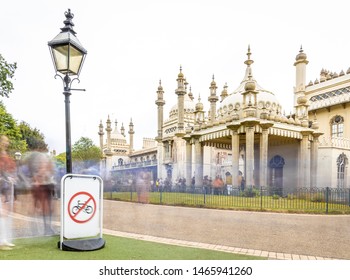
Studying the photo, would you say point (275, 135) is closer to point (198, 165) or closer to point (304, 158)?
point (304, 158)

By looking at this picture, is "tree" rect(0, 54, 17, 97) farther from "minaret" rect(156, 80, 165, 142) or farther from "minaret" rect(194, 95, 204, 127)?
"minaret" rect(156, 80, 165, 142)

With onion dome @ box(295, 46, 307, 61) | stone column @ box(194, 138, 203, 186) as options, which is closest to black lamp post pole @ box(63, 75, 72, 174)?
stone column @ box(194, 138, 203, 186)

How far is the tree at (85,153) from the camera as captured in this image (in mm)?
42925

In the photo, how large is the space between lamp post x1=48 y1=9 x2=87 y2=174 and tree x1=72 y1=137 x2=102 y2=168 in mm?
38250

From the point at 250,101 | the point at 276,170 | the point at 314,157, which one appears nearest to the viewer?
the point at 250,101

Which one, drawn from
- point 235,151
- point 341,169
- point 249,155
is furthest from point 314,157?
point 235,151

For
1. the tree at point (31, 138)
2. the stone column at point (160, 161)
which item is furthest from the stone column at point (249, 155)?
the stone column at point (160, 161)

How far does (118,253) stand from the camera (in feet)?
14.4

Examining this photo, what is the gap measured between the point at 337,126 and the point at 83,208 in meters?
28.9

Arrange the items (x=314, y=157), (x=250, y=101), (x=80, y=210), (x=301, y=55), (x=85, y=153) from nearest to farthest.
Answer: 1. (x=80, y=210)
2. (x=250, y=101)
3. (x=314, y=157)
4. (x=301, y=55)
5. (x=85, y=153)

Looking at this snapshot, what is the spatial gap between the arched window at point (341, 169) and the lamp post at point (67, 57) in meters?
21.3

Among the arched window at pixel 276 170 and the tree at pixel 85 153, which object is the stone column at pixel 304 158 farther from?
the tree at pixel 85 153
